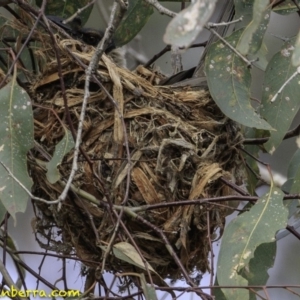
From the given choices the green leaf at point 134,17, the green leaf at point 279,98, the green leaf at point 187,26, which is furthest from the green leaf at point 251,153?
the green leaf at point 187,26

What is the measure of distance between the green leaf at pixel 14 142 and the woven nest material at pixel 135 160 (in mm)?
170

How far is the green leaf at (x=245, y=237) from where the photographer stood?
4.71 ft

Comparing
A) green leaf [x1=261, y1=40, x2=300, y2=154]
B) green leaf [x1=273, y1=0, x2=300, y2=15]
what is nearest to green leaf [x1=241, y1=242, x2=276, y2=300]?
green leaf [x1=261, y1=40, x2=300, y2=154]

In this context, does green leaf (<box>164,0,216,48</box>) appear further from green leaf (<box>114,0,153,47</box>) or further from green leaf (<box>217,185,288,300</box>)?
green leaf (<box>114,0,153,47</box>)

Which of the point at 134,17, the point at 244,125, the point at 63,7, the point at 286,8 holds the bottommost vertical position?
the point at 244,125

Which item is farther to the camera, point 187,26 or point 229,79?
point 229,79

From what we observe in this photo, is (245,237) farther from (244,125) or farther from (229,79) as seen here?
(229,79)

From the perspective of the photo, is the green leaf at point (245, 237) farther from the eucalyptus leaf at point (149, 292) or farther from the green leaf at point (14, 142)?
the green leaf at point (14, 142)

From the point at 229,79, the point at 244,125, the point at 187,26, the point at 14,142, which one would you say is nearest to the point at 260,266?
the point at 244,125

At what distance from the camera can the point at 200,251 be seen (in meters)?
1.83

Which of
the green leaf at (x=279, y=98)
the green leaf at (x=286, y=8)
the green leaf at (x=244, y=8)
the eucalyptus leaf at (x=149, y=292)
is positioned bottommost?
the eucalyptus leaf at (x=149, y=292)

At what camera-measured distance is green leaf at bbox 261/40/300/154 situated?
1676 mm

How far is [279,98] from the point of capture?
1687mm

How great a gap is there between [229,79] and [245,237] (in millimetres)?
440
